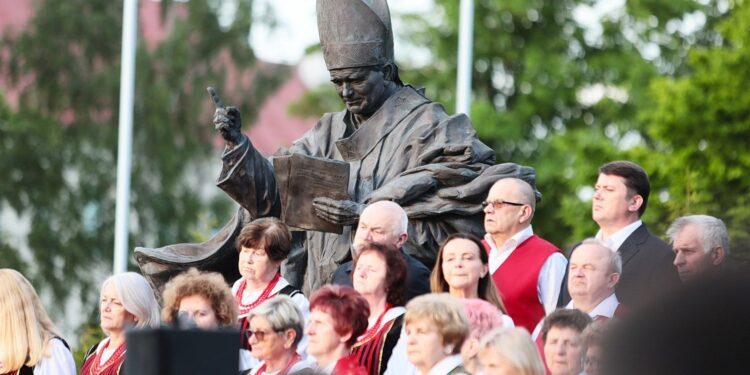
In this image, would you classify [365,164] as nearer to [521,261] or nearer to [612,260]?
[521,261]

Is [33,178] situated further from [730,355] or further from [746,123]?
[730,355]

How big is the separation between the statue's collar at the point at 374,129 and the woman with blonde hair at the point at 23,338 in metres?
2.06

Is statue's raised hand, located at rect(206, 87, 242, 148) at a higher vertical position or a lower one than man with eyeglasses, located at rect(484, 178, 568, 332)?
higher

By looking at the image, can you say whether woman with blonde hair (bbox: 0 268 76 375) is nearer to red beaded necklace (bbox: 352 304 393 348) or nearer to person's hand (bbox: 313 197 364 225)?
person's hand (bbox: 313 197 364 225)

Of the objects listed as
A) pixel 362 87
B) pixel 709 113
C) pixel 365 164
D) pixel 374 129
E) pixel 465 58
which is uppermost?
pixel 465 58

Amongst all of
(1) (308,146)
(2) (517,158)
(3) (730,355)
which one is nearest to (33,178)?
(2) (517,158)

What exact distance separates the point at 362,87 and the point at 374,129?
27 cm

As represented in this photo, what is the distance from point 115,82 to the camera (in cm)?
3017

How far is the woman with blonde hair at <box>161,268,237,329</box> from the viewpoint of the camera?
647cm

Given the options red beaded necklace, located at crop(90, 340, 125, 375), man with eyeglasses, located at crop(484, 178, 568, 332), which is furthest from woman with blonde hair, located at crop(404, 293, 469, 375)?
red beaded necklace, located at crop(90, 340, 125, 375)

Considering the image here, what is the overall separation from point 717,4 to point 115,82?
10995mm

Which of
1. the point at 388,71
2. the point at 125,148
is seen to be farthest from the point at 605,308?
the point at 125,148

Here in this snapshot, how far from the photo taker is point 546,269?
7277 mm

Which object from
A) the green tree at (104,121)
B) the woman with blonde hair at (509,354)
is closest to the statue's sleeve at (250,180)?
the woman with blonde hair at (509,354)
